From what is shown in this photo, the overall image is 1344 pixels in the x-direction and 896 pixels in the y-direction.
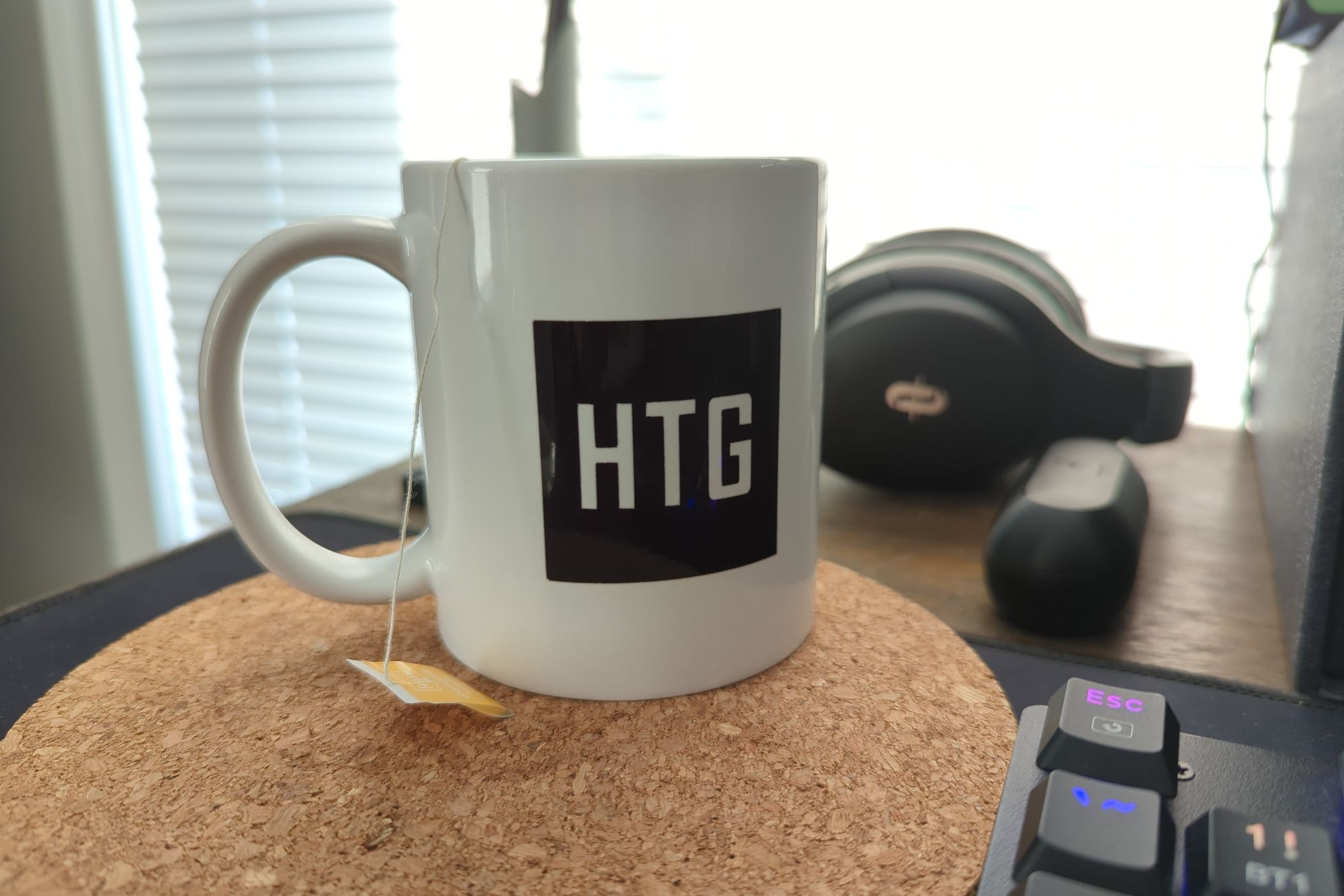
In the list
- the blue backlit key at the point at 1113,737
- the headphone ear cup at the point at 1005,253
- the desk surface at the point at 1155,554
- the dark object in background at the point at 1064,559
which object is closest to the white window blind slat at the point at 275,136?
the desk surface at the point at 1155,554

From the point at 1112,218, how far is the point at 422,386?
2.93 feet

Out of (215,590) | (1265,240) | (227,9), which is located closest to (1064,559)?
(215,590)

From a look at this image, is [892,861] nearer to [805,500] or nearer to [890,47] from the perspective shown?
[805,500]

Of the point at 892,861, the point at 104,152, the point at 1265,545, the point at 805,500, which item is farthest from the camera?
the point at 104,152

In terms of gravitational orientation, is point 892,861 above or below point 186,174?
below

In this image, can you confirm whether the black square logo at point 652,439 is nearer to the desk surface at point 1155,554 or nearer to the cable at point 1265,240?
the desk surface at point 1155,554

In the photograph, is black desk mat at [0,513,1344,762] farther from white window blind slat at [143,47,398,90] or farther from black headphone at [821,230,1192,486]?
white window blind slat at [143,47,398,90]

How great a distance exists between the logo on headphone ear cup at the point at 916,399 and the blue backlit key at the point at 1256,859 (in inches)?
15.2

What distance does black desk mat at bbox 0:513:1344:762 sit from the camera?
15.1 inches

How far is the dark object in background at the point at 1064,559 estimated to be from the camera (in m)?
0.45

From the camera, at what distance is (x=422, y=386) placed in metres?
0.35

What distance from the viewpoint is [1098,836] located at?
9.7 inches

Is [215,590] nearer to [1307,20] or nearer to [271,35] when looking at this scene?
[1307,20]

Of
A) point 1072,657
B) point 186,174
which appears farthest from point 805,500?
point 186,174
